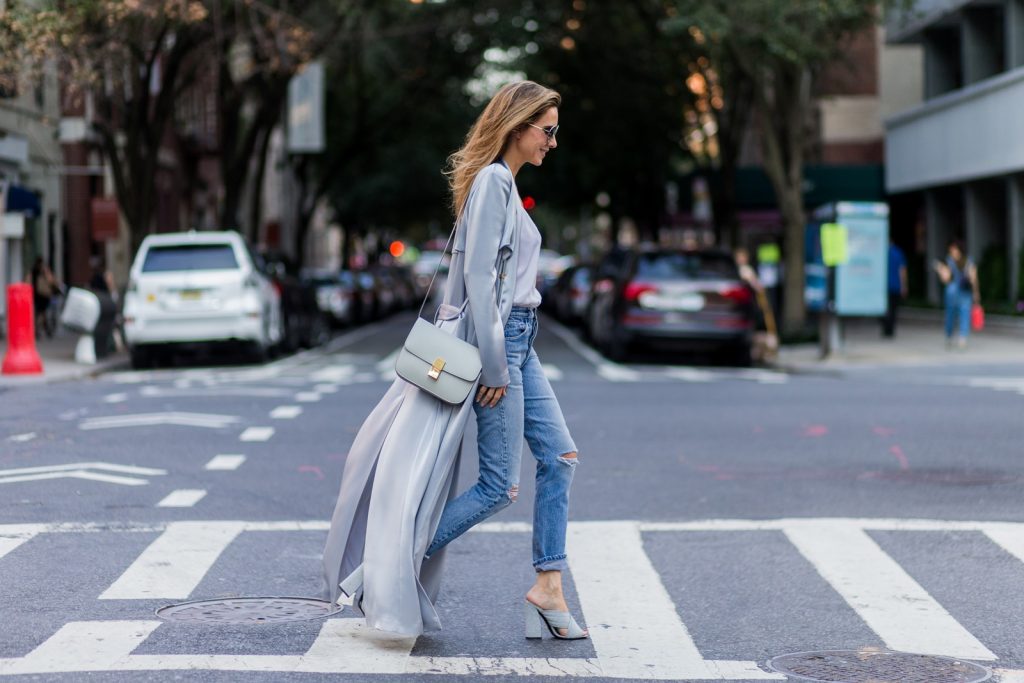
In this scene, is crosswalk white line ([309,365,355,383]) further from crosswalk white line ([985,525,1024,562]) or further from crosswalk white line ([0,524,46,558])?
crosswalk white line ([985,525,1024,562])

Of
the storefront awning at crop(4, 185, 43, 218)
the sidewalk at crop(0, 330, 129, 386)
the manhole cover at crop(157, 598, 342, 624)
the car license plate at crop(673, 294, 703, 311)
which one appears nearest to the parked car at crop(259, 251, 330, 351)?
the sidewalk at crop(0, 330, 129, 386)

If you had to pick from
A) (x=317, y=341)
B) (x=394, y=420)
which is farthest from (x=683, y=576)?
(x=317, y=341)

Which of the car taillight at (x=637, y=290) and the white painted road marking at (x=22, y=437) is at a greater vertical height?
the car taillight at (x=637, y=290)

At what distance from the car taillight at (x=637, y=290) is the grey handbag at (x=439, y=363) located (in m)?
17.6

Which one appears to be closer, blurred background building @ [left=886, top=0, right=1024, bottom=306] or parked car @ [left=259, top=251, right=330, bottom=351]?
parked car @ [left=259, top=251, right=330, bottom=351]

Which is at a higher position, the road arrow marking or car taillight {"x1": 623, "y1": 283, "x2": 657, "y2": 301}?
car taillight {"x1": 623, "y1": 283, "x2": 657, "y2": 301}

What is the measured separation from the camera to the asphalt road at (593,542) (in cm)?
606

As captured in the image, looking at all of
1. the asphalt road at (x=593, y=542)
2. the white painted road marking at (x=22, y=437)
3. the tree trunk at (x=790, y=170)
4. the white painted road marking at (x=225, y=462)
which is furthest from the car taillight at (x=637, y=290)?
the white painted road marking at (x=225, y=462)

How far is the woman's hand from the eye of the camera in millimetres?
5891

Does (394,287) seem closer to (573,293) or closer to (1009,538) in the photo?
(573,293)

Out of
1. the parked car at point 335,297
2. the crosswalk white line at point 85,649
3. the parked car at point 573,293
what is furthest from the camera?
the parked car at point 335,297

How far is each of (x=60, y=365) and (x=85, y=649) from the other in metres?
17.7

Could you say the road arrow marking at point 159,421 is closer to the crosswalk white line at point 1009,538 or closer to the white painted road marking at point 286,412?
the white painted road marking at point 286,412

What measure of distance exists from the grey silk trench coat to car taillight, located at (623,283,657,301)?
17.5 meters
